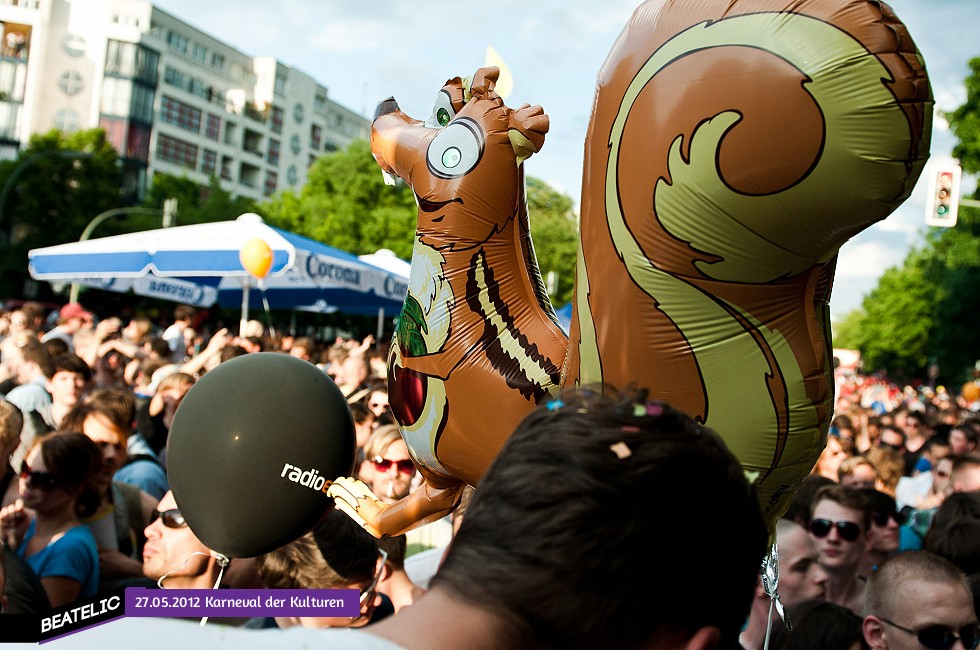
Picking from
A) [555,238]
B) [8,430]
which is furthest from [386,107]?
[555,238]

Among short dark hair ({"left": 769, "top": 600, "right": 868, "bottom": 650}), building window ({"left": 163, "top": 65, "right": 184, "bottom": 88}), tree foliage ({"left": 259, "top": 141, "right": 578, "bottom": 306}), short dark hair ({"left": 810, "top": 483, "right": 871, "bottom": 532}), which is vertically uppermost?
building window ({"left": 163, "top": 65, "right": 184, "bottom": 88})

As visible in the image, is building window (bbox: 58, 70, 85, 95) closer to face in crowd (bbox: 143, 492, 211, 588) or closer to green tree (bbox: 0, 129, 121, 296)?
green tree (bbox: 0, 129, 121, 296)

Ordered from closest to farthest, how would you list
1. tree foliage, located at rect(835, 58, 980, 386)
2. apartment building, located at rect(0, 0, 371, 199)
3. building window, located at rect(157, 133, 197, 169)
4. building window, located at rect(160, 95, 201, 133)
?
tree foliage, located at rect(835, 58, 980, 386) < apartment building, located at rect(0, 0, 371, 199) < building window, located at rect(157, 133, 197, 169) < building window, located at rect(160, 95, 201, 133)

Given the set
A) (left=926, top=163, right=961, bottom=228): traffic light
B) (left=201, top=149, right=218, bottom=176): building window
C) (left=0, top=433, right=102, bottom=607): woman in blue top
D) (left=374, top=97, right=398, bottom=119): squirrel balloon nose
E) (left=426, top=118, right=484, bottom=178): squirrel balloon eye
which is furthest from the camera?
(left=201, top=149, right=218, bottom=176): building window

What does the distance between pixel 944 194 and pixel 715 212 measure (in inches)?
544

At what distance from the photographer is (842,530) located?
3.90 meters

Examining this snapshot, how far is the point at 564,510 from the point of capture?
94cm

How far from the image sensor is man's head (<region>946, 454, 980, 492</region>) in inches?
187

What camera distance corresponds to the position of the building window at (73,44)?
55.5 m

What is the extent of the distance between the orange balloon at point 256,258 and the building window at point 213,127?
195 ft

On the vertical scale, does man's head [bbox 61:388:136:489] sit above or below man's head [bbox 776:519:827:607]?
above

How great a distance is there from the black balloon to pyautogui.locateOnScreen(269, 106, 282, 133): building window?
72312 mm

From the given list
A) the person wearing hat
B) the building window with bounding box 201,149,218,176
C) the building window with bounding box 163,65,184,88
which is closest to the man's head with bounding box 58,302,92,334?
the person wearing hat

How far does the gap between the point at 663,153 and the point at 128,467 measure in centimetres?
352
